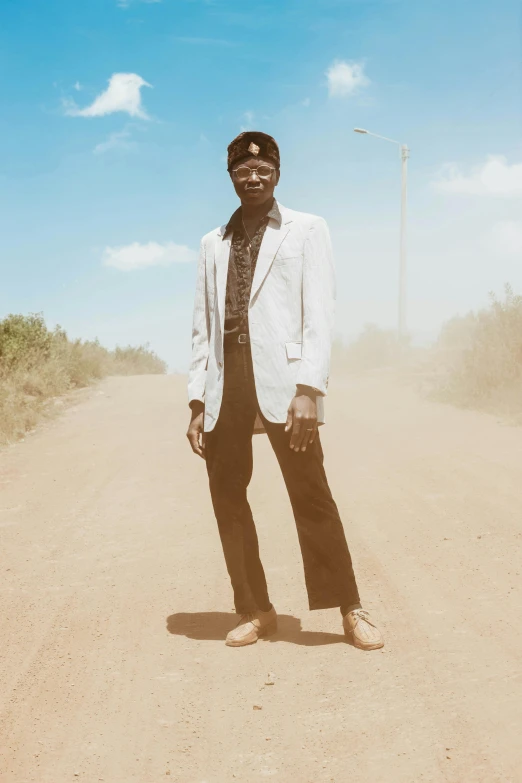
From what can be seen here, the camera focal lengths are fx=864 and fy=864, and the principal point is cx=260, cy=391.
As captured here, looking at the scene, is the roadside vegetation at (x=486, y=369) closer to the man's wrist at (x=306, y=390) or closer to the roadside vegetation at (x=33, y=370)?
the roadside vegetation at (x=33, y=370)

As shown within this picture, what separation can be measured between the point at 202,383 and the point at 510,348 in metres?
9.95

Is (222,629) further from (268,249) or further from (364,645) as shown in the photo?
(268,249)

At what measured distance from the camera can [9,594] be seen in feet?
16.8

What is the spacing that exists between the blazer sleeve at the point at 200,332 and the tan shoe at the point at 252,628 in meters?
1.10

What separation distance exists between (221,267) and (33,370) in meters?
10.6

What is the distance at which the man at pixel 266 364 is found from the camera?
3820 millimetres

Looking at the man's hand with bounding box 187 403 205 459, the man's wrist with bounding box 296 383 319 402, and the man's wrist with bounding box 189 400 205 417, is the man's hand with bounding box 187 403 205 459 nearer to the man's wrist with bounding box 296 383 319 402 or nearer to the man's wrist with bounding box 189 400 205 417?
the man's wrist with bounding box 189 400 205 417

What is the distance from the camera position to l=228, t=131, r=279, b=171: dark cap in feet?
12.8

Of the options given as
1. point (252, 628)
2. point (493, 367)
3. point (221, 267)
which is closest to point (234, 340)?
point (221, 267)

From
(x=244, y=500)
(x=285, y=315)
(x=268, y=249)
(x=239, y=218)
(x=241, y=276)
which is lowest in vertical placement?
(x=244, y=500)

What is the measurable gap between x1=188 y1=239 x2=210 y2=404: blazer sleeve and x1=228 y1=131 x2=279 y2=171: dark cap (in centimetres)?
47

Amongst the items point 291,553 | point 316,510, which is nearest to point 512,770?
point 316,510

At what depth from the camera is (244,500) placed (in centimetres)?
411

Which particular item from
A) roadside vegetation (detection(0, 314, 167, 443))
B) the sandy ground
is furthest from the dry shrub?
roadside vegetation (detection(0, 314, 167, 443))
